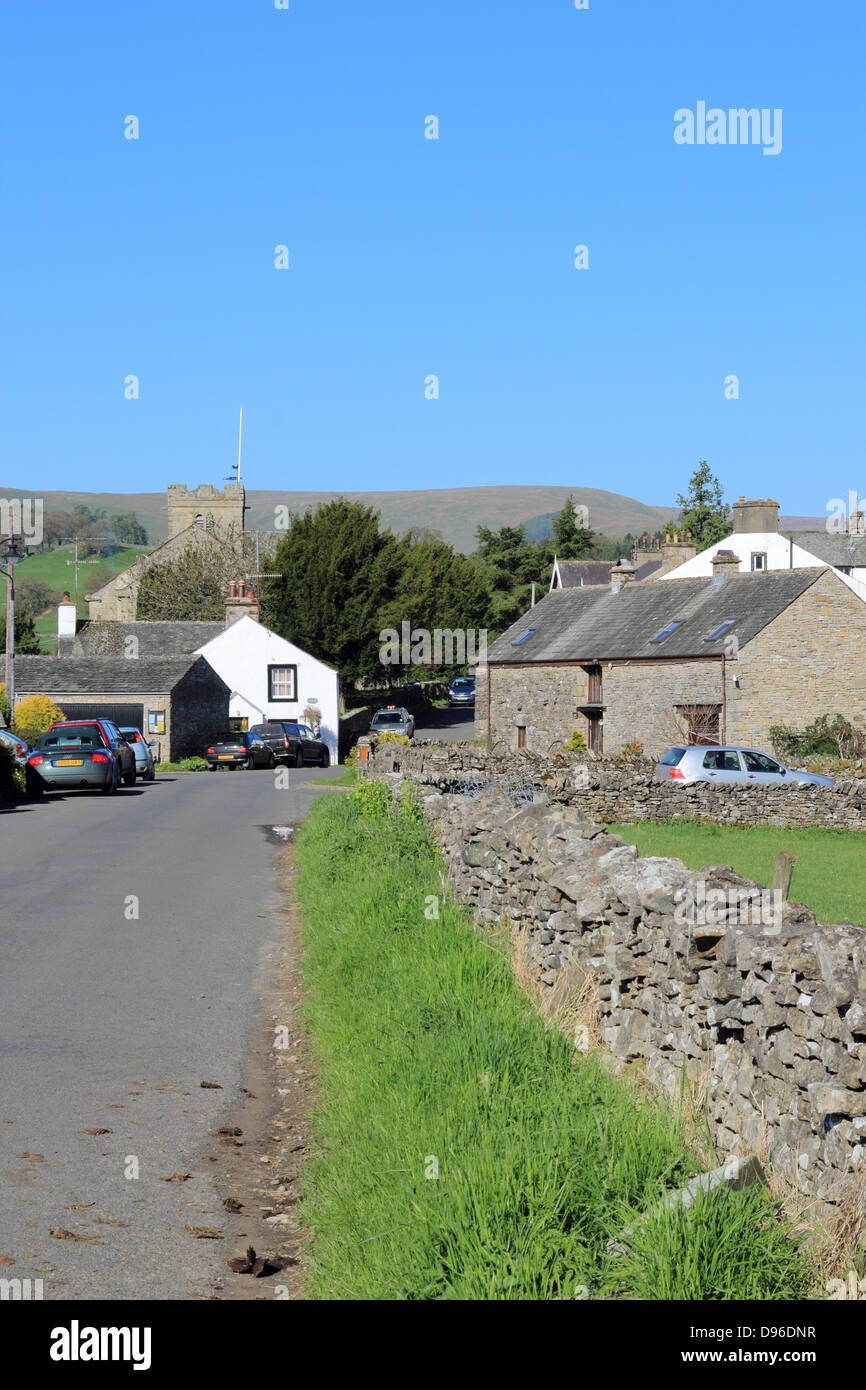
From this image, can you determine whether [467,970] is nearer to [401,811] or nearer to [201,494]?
[401,811]

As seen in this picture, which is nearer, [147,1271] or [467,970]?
[147,1271]

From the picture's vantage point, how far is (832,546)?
8838 centimetres

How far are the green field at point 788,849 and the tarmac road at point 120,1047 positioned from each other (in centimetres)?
602

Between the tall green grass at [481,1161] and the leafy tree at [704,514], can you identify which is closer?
the tall green grass at [481,1161]

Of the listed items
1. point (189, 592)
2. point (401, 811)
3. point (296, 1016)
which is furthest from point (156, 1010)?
point (189, 592)

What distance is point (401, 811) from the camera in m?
17.5

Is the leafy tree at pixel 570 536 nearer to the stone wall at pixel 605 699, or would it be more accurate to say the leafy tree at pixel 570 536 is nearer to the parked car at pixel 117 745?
the stone wall at pixel 605 699

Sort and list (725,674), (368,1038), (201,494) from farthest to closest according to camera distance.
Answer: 1. (201,494)
2. (725,674)
3. (368,1038)

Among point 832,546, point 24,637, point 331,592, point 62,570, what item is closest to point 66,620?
point 24,637

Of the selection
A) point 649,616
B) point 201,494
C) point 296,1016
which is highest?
point 201,494

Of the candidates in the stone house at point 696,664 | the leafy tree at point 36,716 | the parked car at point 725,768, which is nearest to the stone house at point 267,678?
the stone house at point 696,664

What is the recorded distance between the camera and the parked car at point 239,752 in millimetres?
53531

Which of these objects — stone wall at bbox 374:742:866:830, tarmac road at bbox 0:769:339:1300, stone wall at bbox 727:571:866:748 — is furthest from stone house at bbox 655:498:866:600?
tarmac road at bbox 0:769:339:1300
